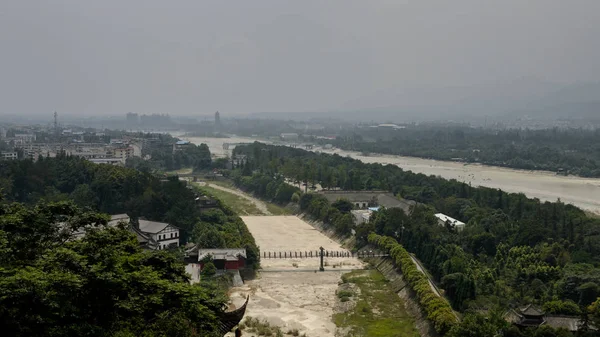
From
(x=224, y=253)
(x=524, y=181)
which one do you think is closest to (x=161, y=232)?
(x=224, y=253)

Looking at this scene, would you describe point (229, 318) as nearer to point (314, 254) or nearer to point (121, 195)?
point (314, 254)

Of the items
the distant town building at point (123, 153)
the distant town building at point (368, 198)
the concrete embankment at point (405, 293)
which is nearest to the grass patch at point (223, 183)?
the distant town building at point (368, 198)

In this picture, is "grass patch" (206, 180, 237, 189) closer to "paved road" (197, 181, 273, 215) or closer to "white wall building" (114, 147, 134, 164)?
"paved road" (197, 181, 273, 215)

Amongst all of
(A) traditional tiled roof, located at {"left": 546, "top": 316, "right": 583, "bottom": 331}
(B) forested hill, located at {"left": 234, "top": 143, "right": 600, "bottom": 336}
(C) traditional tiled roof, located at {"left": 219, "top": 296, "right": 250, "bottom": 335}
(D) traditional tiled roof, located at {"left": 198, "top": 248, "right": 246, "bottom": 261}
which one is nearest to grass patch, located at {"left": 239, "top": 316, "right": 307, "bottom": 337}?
(D) traditional tiled roof, located at {"left": 198, "top": 248, "right": 246, "bottom": 261}

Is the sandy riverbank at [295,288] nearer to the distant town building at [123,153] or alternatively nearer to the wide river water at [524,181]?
the wide river water at [524,181]

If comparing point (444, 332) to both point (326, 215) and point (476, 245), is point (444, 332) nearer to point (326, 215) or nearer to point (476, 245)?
point (476, 245)

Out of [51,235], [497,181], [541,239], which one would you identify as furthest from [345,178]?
[51,235]
